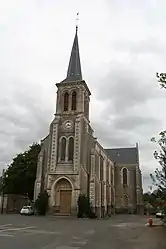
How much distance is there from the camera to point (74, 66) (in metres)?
47.7

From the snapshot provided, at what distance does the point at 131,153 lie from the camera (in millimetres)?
66812

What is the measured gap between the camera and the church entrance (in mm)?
37969

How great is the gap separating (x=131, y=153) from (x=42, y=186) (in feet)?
103

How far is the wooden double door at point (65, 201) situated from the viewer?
37.9 metres

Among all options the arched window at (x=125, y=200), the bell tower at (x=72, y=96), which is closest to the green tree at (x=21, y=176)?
the bell tower at (x=72, y=96)

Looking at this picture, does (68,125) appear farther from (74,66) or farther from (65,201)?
(74,66)

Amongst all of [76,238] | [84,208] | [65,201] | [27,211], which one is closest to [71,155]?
[65,201]

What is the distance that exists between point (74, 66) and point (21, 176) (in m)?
19.7

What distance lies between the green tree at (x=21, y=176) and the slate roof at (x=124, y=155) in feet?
69.4

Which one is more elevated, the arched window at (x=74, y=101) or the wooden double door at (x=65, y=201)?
the arched window at (x=74, y=101)

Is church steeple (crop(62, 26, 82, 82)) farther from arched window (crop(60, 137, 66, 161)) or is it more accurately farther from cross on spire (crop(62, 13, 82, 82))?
arched window (crop(60, 137, 66, 161))

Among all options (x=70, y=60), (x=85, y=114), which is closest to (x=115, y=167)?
(x=85, y=114)

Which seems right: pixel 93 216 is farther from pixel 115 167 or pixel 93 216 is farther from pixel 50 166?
pixel 115 167

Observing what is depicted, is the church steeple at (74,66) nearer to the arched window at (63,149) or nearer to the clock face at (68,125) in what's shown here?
the clock face at (68,125)
